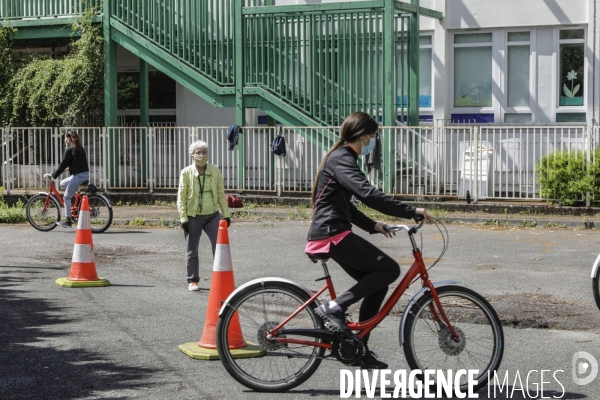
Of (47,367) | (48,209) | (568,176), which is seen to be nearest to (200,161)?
(47,367)

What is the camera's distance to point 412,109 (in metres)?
22.2

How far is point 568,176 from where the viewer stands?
62.3 ft

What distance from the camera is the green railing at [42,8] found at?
24.1 m

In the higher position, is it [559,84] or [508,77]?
[508,77]

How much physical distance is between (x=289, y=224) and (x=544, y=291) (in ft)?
26.8

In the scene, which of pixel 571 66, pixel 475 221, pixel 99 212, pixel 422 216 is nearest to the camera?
pixel 422 216

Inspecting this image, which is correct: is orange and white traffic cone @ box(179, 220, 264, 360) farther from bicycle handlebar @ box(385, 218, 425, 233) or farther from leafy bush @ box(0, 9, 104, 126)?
leafy bush @ box(0, 9, 104, 126)

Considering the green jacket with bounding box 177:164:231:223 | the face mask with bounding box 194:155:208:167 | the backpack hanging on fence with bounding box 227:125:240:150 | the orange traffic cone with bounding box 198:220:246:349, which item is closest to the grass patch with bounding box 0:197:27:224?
the backpack hanging on fence with bounding box 227:125:240:150

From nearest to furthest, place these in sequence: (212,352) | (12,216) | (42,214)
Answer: (212,352), (42,214), (12,216)

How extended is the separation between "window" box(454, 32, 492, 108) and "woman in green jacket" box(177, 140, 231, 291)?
13380mm

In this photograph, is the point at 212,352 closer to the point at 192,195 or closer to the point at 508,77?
the point at 192,195

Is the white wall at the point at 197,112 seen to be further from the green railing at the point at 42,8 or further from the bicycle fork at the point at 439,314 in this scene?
the bicycle fork at the point at 439,314

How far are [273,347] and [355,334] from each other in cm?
55

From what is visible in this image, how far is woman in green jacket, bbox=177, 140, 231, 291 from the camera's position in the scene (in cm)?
1102
